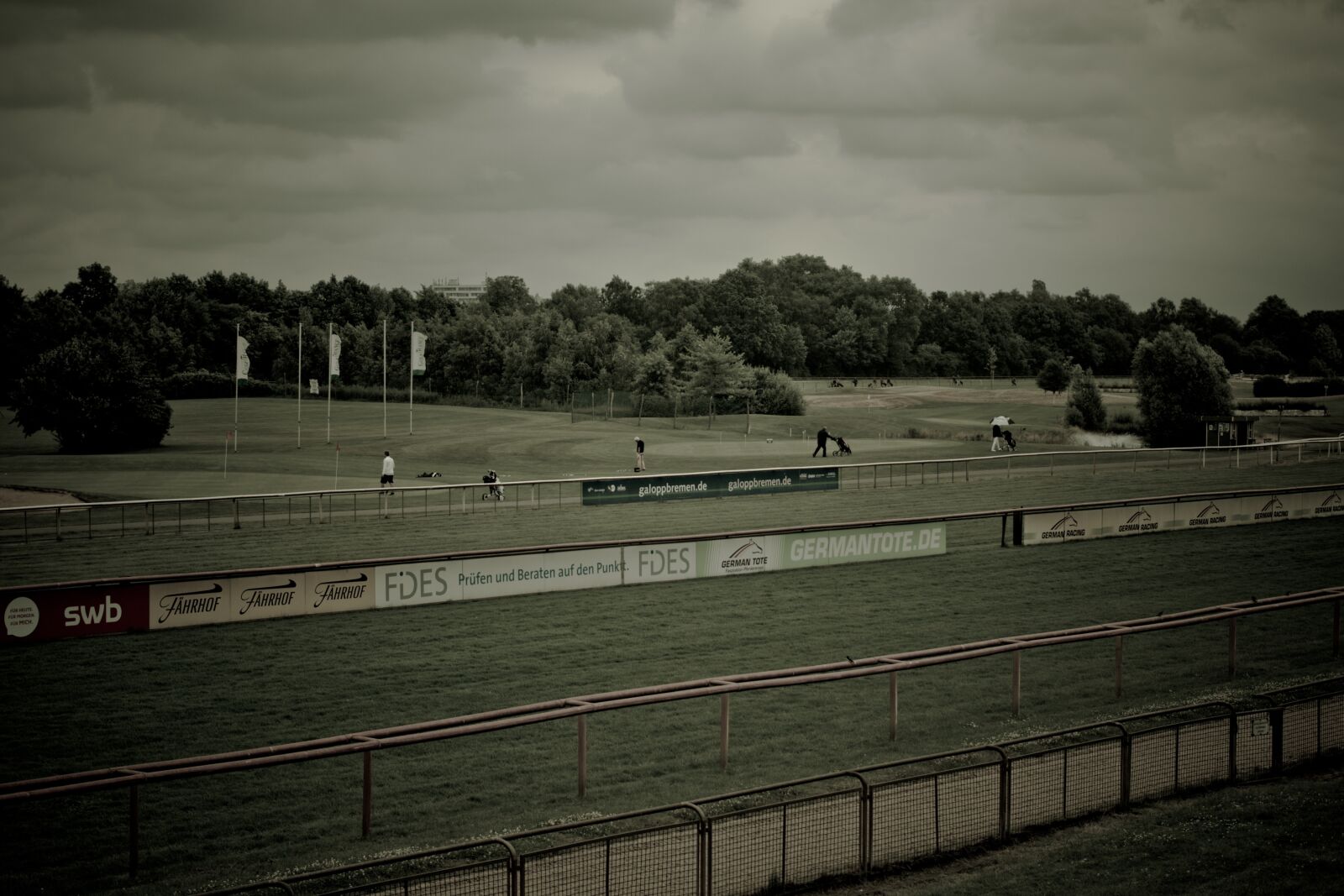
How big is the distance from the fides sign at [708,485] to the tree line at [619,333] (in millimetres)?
35143

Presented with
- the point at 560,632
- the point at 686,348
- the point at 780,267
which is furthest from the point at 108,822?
the point at 780,267

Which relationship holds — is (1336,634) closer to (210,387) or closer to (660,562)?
(660,562)

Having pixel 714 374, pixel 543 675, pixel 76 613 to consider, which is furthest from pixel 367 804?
pixel 714 374

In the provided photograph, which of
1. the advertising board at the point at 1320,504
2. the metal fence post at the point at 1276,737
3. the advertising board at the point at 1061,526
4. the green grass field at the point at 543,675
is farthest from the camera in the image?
the advertising board at the point at 1320,504

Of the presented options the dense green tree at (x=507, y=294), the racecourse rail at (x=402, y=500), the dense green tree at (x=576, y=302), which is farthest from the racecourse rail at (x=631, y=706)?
the dense green tree at (x=507, y=294)

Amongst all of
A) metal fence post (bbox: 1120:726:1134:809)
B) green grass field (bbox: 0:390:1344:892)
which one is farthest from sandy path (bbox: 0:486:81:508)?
metal fence post (bbox: 1120:726:1134:809)

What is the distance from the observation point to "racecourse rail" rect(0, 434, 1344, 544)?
1268 inches

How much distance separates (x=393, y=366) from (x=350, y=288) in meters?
35.5

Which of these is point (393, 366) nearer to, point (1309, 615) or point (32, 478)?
point (32, 478)

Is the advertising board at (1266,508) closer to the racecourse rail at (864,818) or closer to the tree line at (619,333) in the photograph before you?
the racecourse rail at (864,818)

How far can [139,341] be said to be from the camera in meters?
99.0

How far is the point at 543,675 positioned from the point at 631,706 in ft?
16.8

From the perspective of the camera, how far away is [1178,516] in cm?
3148

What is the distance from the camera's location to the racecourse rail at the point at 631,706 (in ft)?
29.8
